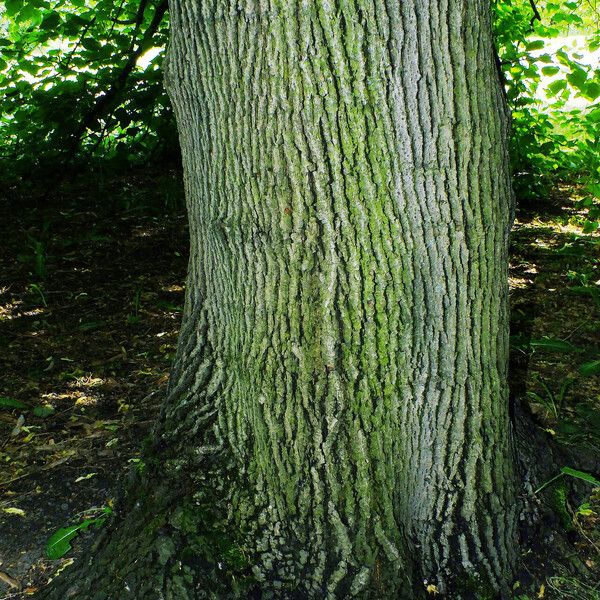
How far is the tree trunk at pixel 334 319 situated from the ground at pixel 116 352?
0.47 m

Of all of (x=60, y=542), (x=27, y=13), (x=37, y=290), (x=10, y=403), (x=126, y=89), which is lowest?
(x=60, y=542)

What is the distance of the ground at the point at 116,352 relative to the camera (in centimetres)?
252

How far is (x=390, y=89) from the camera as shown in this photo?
166 cm

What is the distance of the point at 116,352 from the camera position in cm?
386

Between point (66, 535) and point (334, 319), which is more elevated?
point (334, 319)

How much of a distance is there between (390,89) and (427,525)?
4.38 ft

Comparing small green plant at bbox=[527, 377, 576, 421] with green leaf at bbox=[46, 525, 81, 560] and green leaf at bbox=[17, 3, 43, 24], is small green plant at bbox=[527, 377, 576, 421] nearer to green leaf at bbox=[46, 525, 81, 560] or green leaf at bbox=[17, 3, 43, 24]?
green leaf at bbox=[46, 525, 81, 560]

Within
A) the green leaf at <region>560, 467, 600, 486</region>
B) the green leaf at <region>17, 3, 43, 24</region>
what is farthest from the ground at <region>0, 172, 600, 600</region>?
the green leaf at <region>17, 3, 43, 24</region>

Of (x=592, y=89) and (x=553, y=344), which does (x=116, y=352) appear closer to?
(x=553, y=344)

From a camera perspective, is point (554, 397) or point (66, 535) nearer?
point (66, 535)

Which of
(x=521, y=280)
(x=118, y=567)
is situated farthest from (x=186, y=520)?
(x=521, y=280)

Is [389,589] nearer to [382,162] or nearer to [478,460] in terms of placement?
[478,460]

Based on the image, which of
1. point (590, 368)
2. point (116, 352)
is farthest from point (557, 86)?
point (116, 352)

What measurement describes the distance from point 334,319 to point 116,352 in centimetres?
231
